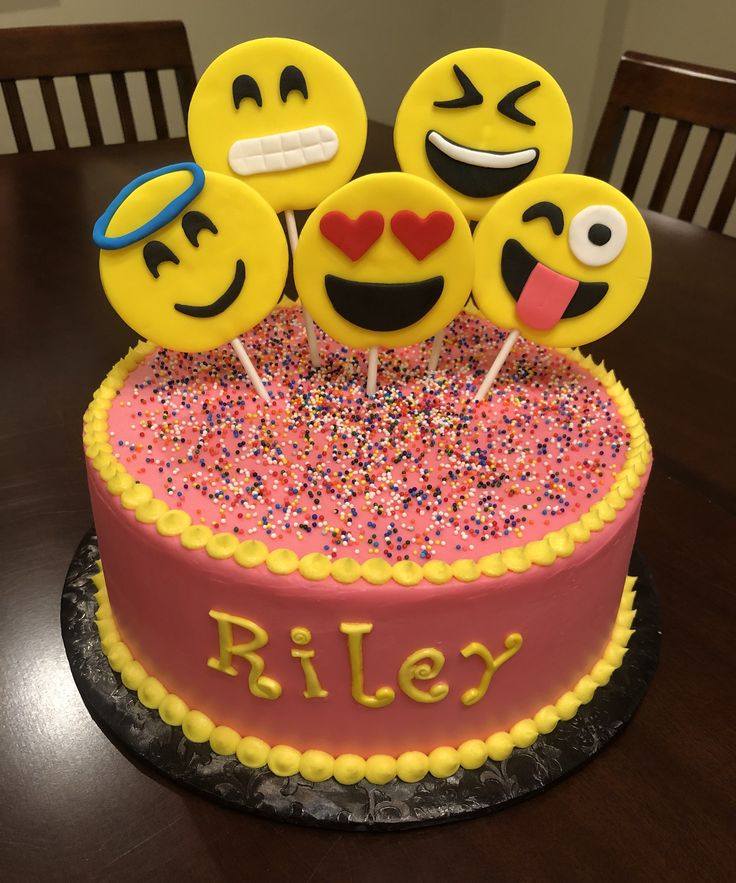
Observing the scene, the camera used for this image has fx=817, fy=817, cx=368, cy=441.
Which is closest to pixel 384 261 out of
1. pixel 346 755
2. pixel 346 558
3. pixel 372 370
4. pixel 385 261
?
pixel 385 261

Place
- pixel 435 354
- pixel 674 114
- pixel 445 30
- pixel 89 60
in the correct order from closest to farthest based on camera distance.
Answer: pixel 435 354
pixel 674 114
pixel 89 60
pixel 445 30

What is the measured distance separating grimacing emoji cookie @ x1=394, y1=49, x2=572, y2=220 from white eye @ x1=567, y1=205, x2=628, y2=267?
0.51ft

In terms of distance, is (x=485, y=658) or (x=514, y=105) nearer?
(x=485, y=658)

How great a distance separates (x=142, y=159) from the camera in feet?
7.73

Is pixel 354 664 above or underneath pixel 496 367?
underneath

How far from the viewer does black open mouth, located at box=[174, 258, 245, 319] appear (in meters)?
1.06

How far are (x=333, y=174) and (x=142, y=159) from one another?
140 cm

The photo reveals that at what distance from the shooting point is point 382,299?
1.06 m

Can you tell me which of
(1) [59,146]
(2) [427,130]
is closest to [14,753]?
(2) [427,130]

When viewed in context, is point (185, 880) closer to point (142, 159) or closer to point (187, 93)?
point (142, 159)

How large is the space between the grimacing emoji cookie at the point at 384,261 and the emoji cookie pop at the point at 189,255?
6 cm

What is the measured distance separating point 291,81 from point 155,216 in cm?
28

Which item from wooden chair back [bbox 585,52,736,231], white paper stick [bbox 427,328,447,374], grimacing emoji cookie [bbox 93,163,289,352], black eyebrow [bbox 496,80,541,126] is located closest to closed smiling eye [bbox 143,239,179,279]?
grimacing emoji cookie [bbox 93,163,289,352]

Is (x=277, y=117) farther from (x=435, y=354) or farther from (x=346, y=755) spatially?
(x=346, y=755)
